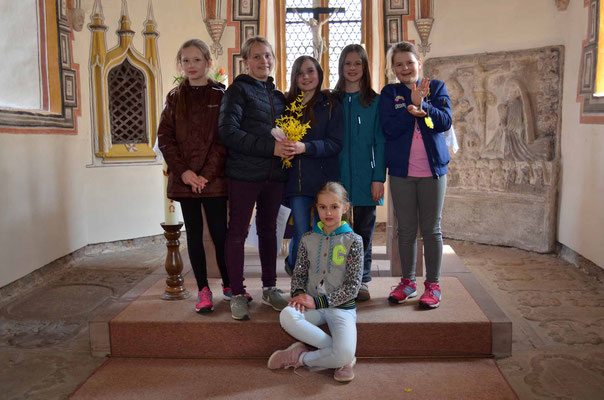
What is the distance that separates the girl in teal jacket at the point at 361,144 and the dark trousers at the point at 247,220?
0.40 meters

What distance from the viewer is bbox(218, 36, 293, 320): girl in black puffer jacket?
261 centimetres

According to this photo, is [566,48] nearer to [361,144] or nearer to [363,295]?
[361,144]

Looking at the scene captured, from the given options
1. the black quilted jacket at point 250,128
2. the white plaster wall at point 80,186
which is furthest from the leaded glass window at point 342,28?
the black quilted jacket at point 250,128

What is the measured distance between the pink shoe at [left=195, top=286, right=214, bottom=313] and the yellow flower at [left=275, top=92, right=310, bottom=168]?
802 millimetres

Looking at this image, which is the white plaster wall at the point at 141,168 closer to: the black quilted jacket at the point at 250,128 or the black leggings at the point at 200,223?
the black leggings at the point at 200,223

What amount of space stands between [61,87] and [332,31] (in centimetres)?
331

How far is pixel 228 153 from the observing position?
9.07ft

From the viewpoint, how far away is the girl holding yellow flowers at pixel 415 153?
9.07 ft

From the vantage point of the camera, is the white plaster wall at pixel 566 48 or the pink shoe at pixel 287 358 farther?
the white plaster wall at pixel 566 48

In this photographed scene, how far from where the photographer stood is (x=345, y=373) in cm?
246

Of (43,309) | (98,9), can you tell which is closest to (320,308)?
(43,309)

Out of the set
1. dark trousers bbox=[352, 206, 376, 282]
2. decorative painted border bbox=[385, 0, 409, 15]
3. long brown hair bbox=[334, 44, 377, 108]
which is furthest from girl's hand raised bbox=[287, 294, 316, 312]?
decorative painted border bbox=[385, 0, 409, 15]

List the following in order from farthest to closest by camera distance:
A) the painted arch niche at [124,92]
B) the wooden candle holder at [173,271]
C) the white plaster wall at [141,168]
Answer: the painted arch niche at [124,92] → the white plaster wall at [141,168] → the wooden candle holder at [173,271]

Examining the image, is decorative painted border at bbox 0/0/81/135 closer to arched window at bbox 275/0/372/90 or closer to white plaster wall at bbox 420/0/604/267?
arched window at bbox 275/0/372/90
